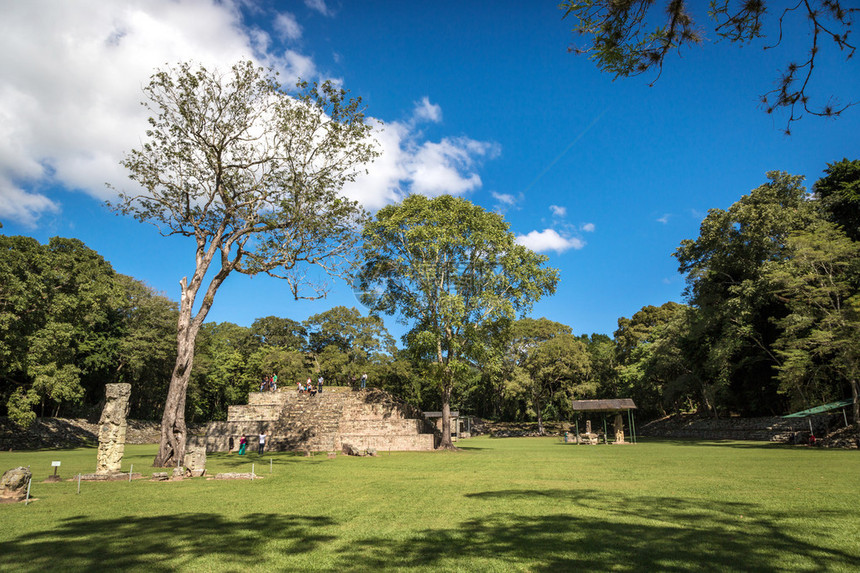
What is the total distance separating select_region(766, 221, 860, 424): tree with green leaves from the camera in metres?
21.3

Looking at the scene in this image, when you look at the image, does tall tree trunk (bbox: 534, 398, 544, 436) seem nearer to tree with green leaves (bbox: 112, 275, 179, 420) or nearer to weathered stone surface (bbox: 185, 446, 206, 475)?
tree with green leaves (bbox: 112, 275, 179, 420)

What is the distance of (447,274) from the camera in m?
27.7

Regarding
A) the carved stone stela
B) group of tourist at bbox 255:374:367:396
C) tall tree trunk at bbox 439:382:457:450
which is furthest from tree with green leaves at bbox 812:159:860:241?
the carved stone stela

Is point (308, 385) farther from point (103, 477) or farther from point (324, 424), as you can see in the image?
point (103, 477)

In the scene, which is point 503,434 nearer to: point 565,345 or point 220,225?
point 565,345

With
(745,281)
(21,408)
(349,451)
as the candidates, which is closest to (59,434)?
Result: (21,408)

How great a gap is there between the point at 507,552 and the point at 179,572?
136 inches

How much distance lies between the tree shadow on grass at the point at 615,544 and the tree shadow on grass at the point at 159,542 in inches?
48.0

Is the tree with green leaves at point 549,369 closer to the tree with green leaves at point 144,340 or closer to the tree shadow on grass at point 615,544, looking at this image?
the tree with green leaves at point 144,340

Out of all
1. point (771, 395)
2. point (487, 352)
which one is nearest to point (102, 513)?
→ point (487, 352)

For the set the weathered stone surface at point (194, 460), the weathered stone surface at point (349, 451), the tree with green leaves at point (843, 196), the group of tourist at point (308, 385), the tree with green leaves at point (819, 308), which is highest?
the tree with green leaves at point (843, 196)

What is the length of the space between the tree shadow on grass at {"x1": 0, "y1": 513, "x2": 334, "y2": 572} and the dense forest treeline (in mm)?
19115

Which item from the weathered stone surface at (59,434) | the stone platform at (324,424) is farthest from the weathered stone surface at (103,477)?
the weathered stone surface at (59,434)

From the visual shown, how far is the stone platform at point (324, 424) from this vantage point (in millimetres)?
25531
